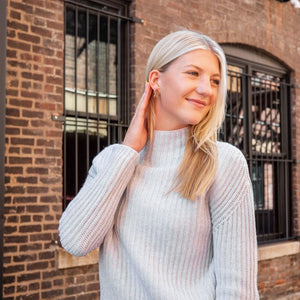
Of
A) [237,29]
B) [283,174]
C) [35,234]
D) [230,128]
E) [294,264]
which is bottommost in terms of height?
[294,264]

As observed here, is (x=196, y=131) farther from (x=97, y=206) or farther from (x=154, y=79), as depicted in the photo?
(x=97, y=206)

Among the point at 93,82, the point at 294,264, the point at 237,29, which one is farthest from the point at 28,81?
the point at 294,264

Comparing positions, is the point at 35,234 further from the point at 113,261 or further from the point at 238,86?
the point at 238,86

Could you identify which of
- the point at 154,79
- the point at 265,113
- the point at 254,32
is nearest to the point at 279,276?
the point at 265,113

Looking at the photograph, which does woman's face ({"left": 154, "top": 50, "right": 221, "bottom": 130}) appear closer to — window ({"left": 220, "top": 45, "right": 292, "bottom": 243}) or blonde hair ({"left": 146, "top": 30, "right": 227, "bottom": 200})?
blonde hair ({"left": 146, "top": 30, "right": 227, "bottom": 200})

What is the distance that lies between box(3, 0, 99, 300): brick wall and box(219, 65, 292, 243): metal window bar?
9.79 ft

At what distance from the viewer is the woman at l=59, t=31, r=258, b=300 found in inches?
64.5

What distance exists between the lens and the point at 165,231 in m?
1.68

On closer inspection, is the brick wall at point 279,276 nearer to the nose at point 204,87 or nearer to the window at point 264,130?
the window at point 264,130

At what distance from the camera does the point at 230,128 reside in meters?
7.26

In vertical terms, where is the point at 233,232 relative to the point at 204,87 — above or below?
below

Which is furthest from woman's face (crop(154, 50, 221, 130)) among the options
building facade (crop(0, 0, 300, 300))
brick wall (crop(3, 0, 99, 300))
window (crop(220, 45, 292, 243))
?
window (crop(220, 45, 292, 243))

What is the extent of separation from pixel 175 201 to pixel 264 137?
6.53 metres

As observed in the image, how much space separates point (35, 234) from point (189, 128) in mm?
3194
